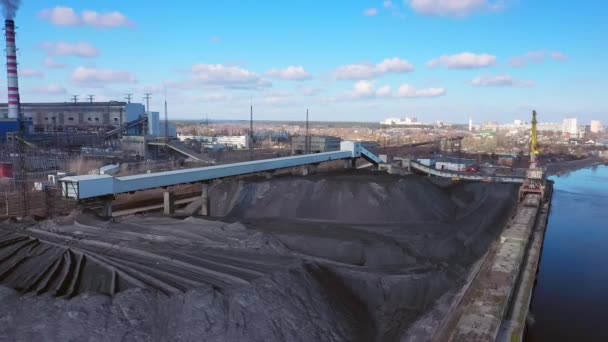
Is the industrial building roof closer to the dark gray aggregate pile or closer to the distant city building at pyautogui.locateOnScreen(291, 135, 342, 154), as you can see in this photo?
the distant city building at pyautogui.locateOnScreen(291, 135, 342, 154)

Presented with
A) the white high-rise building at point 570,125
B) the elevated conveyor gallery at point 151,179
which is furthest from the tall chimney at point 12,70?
the white high-rise building at point 570,125

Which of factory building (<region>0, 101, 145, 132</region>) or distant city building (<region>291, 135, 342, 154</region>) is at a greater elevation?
factory building (<region>0, 101, 145, 132</region>)

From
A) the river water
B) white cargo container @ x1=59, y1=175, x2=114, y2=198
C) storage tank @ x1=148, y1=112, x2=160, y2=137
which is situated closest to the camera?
the river water

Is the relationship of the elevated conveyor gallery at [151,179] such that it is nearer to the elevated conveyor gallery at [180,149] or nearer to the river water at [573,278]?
the elevated conveyor gallery at [180,149]

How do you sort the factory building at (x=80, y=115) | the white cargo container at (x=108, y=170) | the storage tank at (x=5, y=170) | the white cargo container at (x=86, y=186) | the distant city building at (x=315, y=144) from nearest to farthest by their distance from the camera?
the white cargo container at (x=86, y=186)
the white cargo container at (x=108, y=170)
the storage tank at (x=5, y=170)
the distant city building at (x=315, y=144)
the factory building at (x=80, y=115)

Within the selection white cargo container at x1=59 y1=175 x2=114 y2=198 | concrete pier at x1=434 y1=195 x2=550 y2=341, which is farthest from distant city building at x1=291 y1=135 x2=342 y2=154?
white cargo container at x1=59 y1=175 x2=114 y2=198

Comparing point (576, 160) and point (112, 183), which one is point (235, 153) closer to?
point (112, 183)
